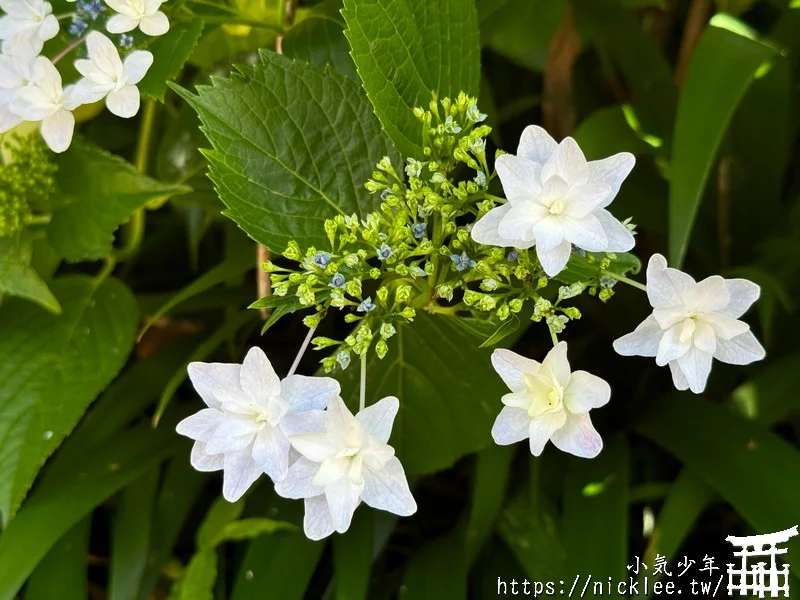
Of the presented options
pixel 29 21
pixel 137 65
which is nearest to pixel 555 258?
pixel 137 65

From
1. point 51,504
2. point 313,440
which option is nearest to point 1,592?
point 51,504

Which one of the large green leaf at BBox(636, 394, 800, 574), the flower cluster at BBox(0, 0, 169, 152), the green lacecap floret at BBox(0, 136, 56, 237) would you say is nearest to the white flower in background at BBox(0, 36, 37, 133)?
the flower cluster at BBox(0, 0, 169, 152)

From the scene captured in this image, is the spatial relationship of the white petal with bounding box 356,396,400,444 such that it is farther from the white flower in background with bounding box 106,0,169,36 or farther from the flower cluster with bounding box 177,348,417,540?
the white flower in background with bounding box 106,0,169,36

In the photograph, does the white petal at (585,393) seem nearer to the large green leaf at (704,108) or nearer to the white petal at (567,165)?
the white petal at (567,165)

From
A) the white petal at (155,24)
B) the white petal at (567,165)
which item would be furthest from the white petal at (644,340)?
the white petal at (155,24)

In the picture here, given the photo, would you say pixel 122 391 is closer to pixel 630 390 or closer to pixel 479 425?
pixel 479 425

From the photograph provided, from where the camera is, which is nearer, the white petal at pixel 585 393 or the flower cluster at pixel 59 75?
the white petal at pixel 585 393

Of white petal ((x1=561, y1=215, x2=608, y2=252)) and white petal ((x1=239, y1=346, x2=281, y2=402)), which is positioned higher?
white petal ((x1=561, y1=215, x2=608, y2=252))
